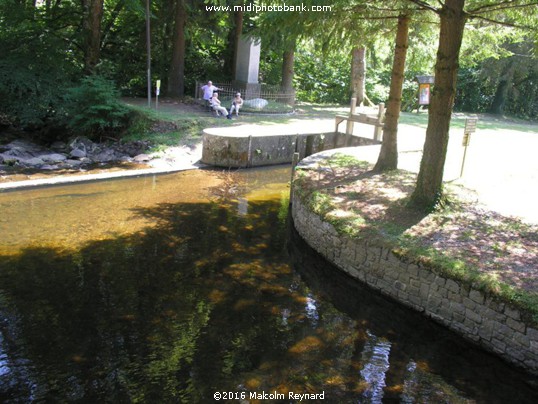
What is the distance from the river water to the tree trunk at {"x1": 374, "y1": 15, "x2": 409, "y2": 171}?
10.1 feet

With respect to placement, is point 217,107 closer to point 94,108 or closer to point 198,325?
point 94,108

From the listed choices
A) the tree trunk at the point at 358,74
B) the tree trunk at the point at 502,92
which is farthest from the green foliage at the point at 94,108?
the tree trunk at the point at 502,92

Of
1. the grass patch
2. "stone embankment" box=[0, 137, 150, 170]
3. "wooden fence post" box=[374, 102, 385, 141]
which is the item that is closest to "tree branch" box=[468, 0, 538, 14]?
the grass patch

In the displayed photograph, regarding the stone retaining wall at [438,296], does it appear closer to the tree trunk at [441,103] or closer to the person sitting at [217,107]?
the tree trunk at [441,103]

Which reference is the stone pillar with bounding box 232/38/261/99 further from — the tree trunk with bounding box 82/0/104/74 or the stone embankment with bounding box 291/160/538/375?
the stone embankment with bounding box 291/160/538/375

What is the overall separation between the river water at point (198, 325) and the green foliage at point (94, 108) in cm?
611

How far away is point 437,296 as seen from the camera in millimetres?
7477

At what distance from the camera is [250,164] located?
1634 centimetres

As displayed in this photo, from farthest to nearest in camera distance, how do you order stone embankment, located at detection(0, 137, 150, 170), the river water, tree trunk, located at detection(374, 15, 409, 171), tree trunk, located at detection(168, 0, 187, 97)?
tree trunk, located at detection(168, 0, 187, 97) → stone embankment, located at detection(0, 137, 150, 170) → tree trunk, located at detection(374, 15, 409, 171) → the river water

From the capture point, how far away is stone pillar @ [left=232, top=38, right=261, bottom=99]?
22.8 meters

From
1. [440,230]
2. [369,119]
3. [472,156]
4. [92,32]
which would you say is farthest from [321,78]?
[440,230]

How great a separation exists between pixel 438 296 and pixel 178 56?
58.9ft

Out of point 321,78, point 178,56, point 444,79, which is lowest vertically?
point 444,79

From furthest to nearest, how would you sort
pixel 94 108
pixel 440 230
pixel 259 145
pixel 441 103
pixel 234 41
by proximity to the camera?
pixel 234 41 < pixel 94 108 < pixel 259 145 < pixel 441 103 < pixel 440 230
